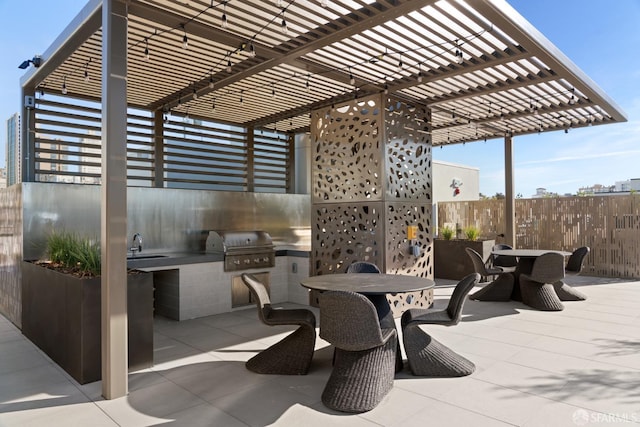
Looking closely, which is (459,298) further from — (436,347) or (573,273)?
(573,273)

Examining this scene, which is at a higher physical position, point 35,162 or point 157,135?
point 157,135

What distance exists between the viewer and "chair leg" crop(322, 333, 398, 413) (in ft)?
10.1

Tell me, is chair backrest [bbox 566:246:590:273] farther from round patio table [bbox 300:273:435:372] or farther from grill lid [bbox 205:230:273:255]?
grill lid [bbox 205:230:273:255]

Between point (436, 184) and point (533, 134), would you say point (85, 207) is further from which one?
point (436, 184)

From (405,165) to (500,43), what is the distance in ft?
7.23

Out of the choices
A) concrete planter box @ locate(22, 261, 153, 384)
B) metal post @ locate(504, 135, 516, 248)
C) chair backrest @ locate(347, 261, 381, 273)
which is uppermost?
metal post @ locate(504, 135, 516, 248)

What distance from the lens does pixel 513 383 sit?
3.54 metres

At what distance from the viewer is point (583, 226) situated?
9898 millimetres

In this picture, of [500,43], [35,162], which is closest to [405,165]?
[500,43]

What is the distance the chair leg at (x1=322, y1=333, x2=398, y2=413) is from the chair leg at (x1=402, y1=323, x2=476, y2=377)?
347 mm

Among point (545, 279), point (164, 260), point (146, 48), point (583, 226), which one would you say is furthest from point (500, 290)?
point (146, 48)

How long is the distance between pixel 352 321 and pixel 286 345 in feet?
3.47

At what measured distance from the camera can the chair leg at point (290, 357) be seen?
3.82 meters

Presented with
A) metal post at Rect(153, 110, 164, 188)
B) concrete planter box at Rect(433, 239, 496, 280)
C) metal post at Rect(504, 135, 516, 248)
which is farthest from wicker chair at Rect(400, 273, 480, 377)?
metal post at Rect(504, 135, 516, 248)
